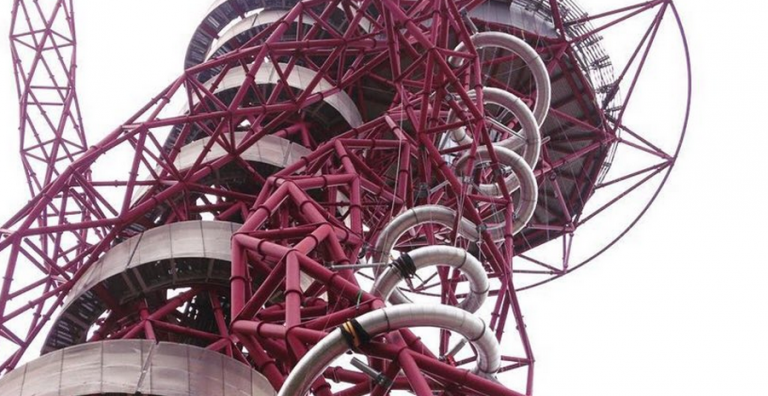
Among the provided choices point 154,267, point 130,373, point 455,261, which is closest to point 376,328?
point 455,261

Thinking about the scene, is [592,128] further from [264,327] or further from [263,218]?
[264,327]

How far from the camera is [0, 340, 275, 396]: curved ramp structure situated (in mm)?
24578

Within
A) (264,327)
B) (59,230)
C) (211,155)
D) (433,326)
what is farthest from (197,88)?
(433,326)

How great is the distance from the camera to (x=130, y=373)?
24875mm

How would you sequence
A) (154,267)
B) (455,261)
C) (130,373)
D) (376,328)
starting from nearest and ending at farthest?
(376,328), (130,373), (455,261), (154,267)

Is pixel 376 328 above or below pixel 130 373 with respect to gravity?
below

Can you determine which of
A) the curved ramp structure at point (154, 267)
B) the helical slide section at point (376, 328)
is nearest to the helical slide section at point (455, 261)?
the helical slide section at point (376, 328)

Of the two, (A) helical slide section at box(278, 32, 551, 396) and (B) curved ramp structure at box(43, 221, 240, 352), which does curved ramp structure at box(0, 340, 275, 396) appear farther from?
(B) curved ramp structure at box(43, 221, 240, 352)

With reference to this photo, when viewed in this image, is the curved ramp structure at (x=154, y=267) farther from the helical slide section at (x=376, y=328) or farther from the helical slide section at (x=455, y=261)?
the helical slide section at (x=376, y=328)

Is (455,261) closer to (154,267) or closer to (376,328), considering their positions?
(376,328)

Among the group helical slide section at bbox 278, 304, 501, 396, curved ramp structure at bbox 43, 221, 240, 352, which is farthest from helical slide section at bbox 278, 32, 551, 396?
curved ramp structure at bbox 43, 221, 240, 352

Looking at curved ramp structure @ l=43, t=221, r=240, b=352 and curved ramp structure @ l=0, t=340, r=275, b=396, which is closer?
curved ramp structure @ l=0, t=340, r=275, b=396

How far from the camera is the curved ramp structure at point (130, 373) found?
2458 centimetres

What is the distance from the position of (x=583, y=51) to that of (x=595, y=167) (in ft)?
19.6
